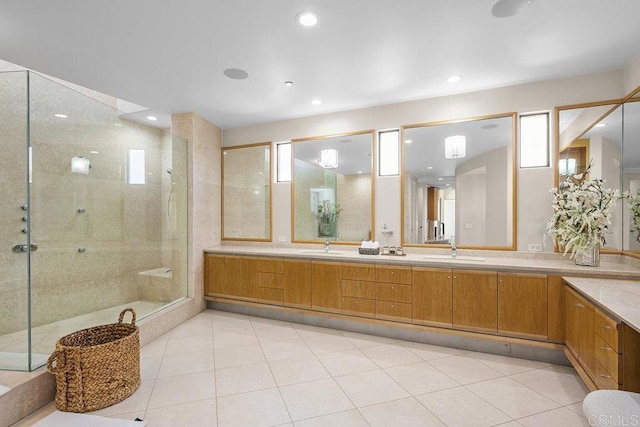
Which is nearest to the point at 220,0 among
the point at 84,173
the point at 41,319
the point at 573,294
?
the point at 84,173

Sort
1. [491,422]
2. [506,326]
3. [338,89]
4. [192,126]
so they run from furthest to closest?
[192,126], [338,89], [506,326], [491,422]

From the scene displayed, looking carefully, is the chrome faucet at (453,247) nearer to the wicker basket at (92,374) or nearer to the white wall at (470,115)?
the white wall at (470,115)

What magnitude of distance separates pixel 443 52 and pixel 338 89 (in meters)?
1.15

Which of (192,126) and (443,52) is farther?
Answer: (192,126)

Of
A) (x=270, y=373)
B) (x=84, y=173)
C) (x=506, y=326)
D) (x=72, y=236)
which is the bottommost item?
(x=270, y=373)

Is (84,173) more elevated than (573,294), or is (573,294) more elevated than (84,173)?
(84,173)

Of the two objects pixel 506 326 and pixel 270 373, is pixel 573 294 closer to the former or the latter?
pixel 506 326

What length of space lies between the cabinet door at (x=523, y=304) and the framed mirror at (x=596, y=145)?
875 mm

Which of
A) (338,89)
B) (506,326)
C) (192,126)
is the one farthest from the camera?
(192,126)

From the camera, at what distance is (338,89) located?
11.0 ft

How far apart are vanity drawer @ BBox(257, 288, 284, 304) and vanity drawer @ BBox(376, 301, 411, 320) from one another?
1.24 m

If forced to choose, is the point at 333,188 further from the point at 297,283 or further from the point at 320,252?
the point at 297,283

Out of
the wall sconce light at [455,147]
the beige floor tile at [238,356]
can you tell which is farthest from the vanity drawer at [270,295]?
the wall sconce light at [455,147]

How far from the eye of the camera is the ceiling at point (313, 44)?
81.4 inches
